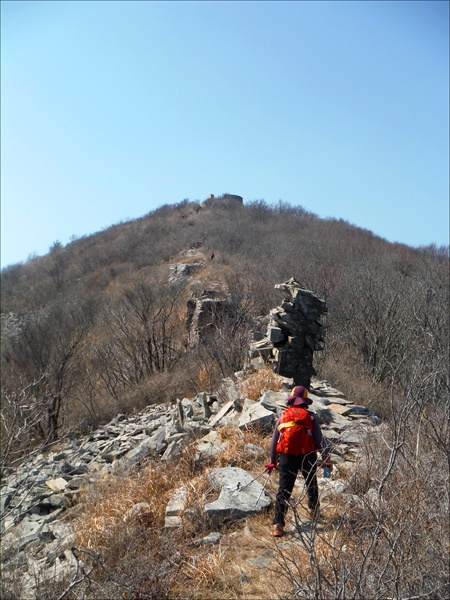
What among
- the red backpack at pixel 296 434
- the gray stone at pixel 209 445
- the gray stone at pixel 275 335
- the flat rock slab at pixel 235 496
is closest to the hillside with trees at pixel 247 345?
the red backpack at pixel 296 434

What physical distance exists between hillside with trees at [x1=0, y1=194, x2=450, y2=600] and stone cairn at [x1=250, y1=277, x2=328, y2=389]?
1.29m

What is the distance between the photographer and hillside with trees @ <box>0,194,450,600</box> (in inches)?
219

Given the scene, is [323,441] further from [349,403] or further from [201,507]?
[349,403]

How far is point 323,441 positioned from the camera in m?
5.50

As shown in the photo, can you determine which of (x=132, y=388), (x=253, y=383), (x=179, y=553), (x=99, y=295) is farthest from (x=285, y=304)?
(x=99, y=295)

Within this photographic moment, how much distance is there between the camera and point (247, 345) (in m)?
13.9

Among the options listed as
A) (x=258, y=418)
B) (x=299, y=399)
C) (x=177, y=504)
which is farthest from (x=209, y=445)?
(x=299, y=399)

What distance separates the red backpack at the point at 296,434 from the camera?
17.2ft

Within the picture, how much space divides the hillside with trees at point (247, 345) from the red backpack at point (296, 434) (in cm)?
86

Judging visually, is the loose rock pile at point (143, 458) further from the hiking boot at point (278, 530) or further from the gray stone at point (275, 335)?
the gray stone at point (275, 335)

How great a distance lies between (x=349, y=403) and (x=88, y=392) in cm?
1021

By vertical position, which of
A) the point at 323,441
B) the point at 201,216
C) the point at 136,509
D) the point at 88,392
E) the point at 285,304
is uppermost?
the point at 201,216

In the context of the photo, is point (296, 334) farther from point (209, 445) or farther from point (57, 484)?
point (57, 484)

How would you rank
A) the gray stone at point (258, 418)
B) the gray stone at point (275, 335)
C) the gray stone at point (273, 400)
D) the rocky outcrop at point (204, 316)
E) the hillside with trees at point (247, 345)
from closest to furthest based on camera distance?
the hillside with trees at point (247, 345) → the gray stone at point (258, 418) → the gray stone at point (273, 400) → the gray stone at point (275, 335) → the rocky outcrop at point (204, 316)
